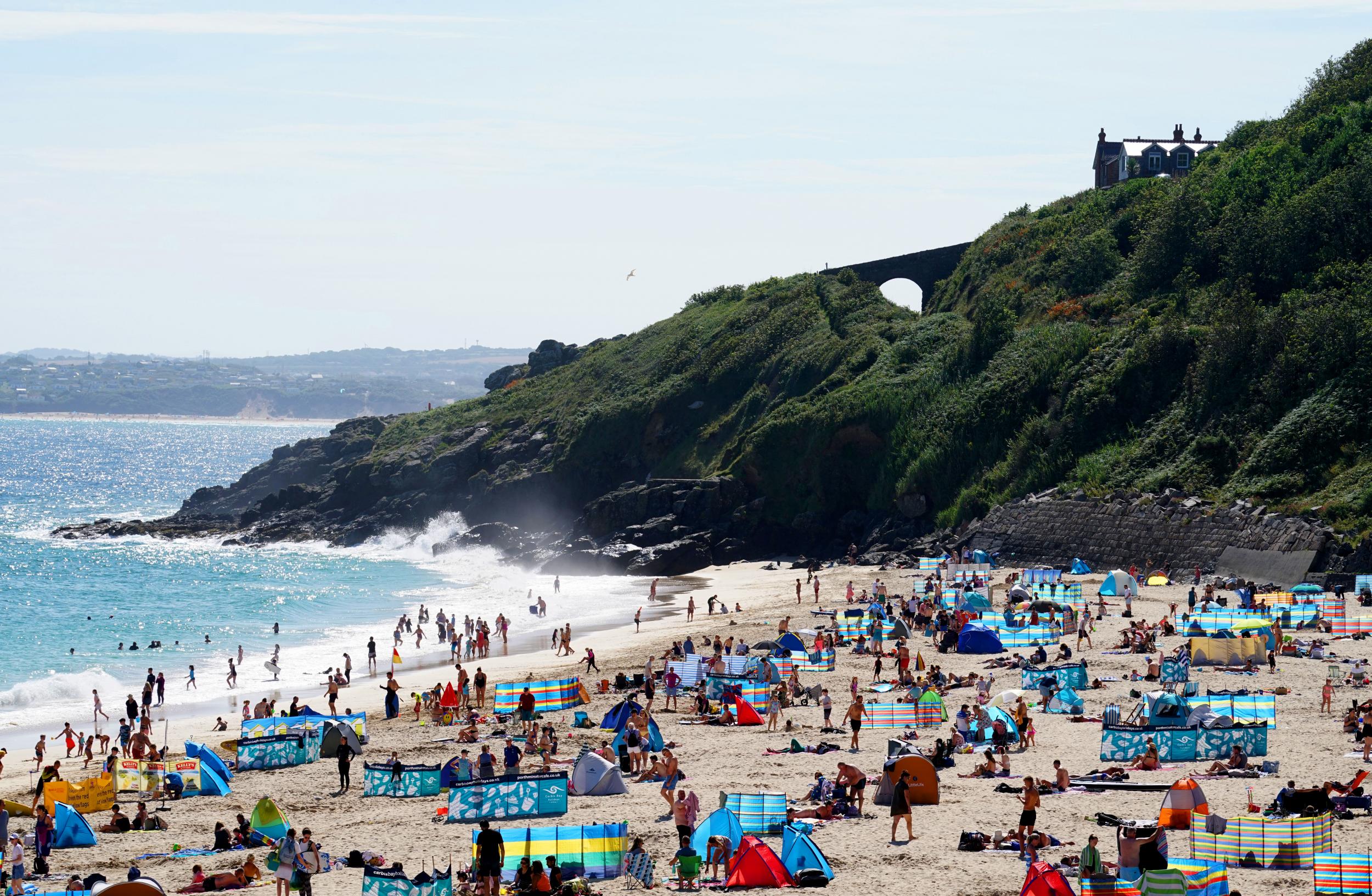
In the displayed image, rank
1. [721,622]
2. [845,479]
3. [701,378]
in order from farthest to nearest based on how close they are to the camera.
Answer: [701,378]
[845,479]
[721,622]

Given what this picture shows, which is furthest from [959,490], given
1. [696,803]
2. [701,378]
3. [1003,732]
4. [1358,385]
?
[696,803]

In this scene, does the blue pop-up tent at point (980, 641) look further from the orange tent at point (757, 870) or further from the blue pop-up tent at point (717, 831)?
the orange tent at point (757, 870)

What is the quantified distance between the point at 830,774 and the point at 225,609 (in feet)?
117

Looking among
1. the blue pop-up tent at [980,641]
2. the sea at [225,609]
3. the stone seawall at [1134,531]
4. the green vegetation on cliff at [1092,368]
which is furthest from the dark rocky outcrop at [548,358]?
the blue pop-up tent at [980,641]

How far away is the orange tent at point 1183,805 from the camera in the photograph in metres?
17.1

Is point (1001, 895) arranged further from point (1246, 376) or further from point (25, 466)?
point (25, 466)

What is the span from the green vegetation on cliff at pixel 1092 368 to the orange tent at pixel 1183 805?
2504 cm

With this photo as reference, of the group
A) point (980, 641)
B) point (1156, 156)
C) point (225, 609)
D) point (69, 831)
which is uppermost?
point (1156, 156)

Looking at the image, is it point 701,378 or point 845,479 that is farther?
point 701,378

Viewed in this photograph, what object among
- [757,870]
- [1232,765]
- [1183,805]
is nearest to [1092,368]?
[1232,765]

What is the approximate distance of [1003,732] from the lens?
22156 mm

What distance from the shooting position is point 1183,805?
1714cm

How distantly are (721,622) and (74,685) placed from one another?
1801 centimetres

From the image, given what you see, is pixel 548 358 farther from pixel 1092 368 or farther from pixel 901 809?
pixel 901 809
